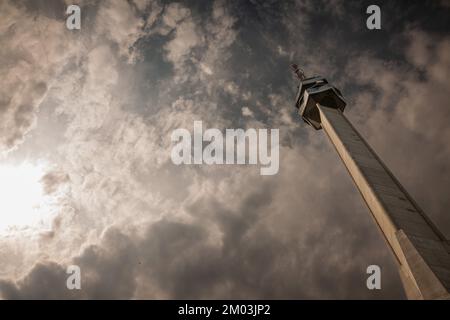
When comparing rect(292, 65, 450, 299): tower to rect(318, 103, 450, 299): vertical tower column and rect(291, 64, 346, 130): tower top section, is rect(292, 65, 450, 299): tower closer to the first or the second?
rect(318, 103, 450, 299): vertical tower column

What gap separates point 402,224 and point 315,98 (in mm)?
14684

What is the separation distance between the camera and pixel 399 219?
11.8 metres

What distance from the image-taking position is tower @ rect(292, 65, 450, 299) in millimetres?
9180

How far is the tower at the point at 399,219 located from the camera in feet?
30.1

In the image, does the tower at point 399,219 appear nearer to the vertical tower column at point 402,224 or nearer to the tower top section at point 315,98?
the vertical tower column at point 402,224

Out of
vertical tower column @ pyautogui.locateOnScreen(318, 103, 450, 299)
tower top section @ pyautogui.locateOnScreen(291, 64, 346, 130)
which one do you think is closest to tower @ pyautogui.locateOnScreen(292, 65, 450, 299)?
vertical tower column @ pyautogui.locateOnScreen(318, 103, 450, 299)

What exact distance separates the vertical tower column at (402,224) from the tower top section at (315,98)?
550 centimetres

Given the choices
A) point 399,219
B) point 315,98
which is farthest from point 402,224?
point 315,98

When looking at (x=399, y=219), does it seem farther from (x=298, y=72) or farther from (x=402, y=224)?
(x=298, y=72)

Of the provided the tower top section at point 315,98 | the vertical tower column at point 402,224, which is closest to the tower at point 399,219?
the vertical tower column at point 402,224
